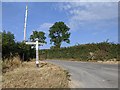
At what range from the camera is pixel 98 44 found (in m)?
39.8

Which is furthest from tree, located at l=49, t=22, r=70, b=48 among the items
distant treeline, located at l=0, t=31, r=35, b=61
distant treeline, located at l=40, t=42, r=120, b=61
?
distant treeline, located at l=0, t=31, r=35, b=61

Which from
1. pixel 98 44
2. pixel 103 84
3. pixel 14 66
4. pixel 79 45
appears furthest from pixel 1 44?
pixel 79 45

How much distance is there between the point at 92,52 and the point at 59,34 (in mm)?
40188

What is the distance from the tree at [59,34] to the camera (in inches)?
3036

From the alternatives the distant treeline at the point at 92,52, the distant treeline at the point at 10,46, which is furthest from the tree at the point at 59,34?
the distant treeline at the point at 10,46

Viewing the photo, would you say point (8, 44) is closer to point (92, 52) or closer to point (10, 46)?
point (10, 46)

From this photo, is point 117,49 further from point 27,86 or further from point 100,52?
point 27,86

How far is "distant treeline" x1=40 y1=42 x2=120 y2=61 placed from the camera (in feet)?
118

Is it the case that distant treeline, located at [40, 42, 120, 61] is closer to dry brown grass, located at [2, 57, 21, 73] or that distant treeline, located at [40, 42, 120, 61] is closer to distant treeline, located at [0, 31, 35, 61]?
distant treeline, located at [0, 31, 35, 61]

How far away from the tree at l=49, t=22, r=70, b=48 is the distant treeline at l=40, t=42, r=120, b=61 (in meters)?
28.6

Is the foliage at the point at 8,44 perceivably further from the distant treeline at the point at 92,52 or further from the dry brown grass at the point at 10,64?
the distant treeline at the point at 92,52

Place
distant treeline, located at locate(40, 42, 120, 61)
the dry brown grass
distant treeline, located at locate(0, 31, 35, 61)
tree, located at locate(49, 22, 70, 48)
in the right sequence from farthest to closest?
tree, located at locate(49, 22, 70, 48)
distant treeline, located at locate(40, 42, 120, 61)
distant treeline, located at locate(0, 31, 35, 61)
the dry brown grass

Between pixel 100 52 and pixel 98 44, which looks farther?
pixel 98 44

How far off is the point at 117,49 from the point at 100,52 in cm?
256
